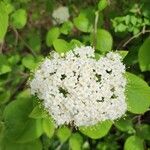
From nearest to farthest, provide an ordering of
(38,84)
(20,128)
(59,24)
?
(38,84) → (20,128) → (59,24)

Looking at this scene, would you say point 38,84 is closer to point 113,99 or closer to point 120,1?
point 113,99

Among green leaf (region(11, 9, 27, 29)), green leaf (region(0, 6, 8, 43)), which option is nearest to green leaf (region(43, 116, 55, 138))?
green leaf (region(0, 6, 8, 43))

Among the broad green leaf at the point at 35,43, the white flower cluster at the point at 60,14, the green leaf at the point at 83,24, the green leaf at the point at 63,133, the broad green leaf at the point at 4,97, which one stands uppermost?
the white flower cluster at the point at 60,14

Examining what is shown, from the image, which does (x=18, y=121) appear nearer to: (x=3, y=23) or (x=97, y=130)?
(x=97, y=130)

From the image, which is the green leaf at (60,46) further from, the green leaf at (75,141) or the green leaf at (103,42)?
the green leaf at (75,141)

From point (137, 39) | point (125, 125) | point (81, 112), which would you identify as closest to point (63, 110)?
point (81, 112)

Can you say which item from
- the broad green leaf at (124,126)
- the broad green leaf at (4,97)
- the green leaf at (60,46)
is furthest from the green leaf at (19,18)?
the broad green leaf at (124,126)
